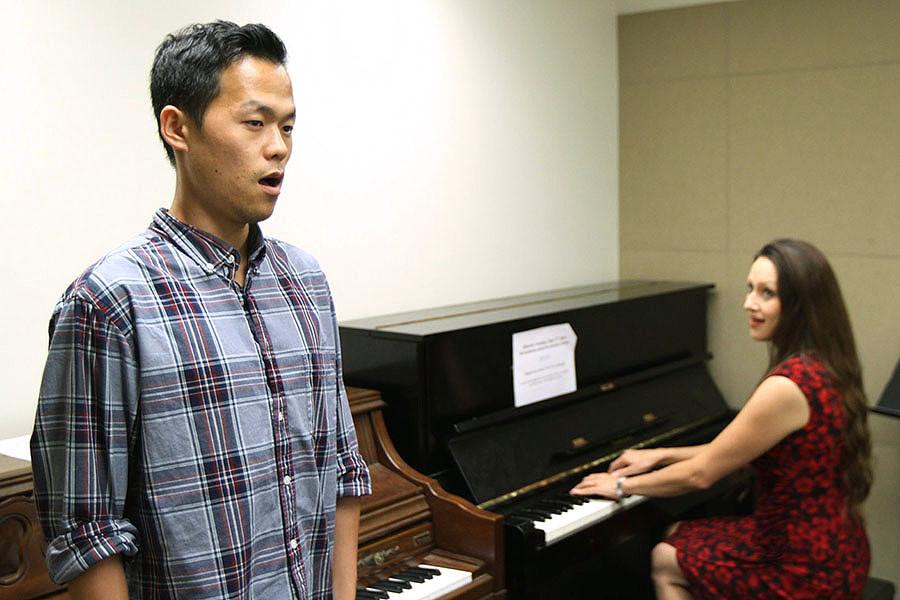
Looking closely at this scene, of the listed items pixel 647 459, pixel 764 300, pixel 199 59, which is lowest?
pixel 647 459

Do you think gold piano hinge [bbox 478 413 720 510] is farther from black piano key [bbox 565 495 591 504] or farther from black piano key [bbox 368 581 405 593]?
black piano key [bbox 368 581 405 593]

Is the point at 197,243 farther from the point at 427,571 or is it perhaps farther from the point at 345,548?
the point at 427,571

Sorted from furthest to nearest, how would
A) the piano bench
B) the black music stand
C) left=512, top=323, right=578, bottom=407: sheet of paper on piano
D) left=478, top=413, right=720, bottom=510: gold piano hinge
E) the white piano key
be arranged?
the piano bench
the black music stand
left=512, top=323, right=578, bottom=407: sheet of paper on piano
left=478, top=413, right=720, bottom=510: gold piano hinge
the white piano key

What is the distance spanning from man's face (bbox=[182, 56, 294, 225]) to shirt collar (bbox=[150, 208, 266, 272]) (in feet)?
0.12

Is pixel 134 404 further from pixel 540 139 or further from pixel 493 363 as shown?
pixel 540 139

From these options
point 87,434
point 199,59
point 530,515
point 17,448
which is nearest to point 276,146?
point 199,59

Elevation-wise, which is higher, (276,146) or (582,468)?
(276,146)

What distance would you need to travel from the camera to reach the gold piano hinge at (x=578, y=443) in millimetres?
3342

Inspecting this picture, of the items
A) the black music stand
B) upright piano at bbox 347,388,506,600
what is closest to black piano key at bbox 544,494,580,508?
upright piano at bbox 347,388,506,600

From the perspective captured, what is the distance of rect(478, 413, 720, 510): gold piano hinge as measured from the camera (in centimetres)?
301

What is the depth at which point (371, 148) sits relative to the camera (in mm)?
3314

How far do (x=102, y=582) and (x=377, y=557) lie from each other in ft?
4.66

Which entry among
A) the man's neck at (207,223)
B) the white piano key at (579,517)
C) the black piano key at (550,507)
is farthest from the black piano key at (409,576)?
the man's neck at (207,223)

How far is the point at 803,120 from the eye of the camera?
12.9 feet
